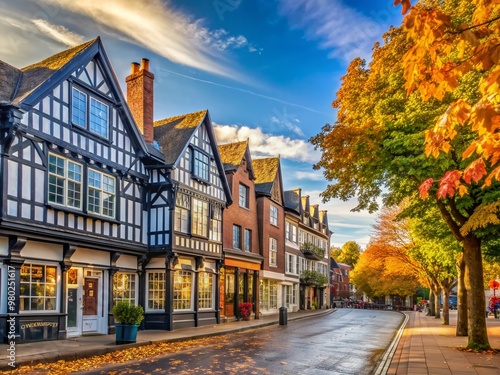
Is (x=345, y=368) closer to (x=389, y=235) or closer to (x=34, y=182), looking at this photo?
(x=34, y=182)

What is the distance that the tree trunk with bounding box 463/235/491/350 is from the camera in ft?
48.8

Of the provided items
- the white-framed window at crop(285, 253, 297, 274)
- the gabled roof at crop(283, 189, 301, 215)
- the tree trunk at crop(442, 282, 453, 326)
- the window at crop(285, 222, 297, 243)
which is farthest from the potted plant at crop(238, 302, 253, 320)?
the gabled roof at crop(283, 189, 301, 215)

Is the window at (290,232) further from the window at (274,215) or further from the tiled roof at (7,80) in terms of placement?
the tiled roof at (7,80)

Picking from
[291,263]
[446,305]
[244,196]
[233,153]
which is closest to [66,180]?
[233,153]

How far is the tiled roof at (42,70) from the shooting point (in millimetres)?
15977

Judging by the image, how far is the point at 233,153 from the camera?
32625mm

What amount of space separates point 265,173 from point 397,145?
25.5m

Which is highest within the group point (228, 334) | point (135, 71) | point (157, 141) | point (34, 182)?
point (135, 71)

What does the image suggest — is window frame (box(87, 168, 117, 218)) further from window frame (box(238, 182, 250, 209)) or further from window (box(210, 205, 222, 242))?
window frame (box(238, 182, 250, 209))

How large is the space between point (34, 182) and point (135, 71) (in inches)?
415

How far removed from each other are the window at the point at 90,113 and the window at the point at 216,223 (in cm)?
848

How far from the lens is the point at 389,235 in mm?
37906

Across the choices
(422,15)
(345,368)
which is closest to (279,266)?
(345,368)

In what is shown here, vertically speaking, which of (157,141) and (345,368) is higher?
(157,141)
